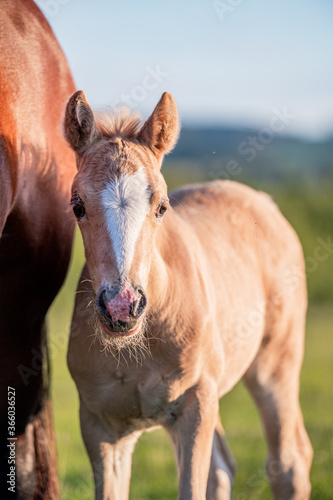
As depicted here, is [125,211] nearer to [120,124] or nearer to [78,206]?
[78,206]

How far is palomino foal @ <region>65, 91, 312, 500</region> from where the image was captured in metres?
2.89

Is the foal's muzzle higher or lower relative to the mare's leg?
higher

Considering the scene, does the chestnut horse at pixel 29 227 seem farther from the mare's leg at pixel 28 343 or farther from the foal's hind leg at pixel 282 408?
the foal's hind leg at pixel 282 408

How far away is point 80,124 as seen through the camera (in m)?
3.23

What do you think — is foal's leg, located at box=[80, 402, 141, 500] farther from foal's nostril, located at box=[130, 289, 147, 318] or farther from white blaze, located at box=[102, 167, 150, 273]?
white blaze, located at box=[102, 167, 150, 273]

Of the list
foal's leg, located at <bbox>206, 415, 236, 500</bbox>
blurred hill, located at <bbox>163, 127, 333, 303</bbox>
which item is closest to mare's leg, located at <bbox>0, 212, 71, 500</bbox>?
foal's leg, located at <bbox>206, 415, 236, 500</bbox>

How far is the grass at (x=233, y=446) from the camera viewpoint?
5.48 m

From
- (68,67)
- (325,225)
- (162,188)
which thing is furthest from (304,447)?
(325,225)

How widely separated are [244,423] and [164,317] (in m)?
6.22

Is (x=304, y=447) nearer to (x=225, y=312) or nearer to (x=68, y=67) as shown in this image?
(x=225, y=312)

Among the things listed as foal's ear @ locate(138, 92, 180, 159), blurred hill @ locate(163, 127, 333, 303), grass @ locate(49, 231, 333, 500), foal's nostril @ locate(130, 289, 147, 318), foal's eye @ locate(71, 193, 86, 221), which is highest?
foal's ear @ locate(138, 92, 180, 159)

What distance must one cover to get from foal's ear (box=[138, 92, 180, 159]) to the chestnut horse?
44cm

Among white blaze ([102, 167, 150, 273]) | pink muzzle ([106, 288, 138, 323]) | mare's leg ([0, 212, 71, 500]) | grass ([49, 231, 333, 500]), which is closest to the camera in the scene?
pink muzzle ([106, 288, 138, 323])

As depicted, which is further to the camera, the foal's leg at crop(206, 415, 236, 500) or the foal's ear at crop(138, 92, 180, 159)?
the foal's leg at crop(206, 415, 236, 500)
